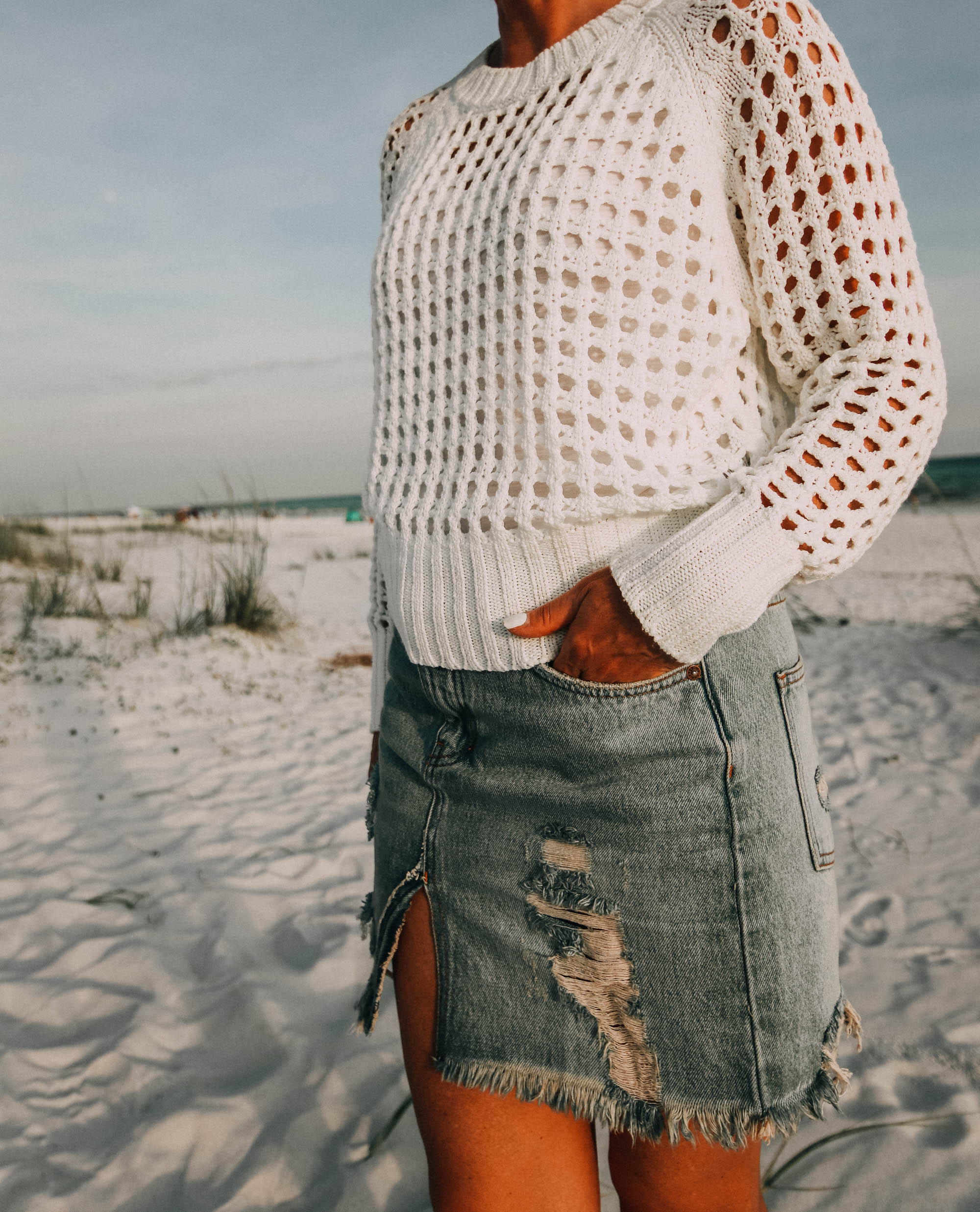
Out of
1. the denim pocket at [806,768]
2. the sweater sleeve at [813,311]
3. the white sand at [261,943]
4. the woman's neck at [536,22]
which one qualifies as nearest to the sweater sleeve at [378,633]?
the sweater sleeve at [813,311]

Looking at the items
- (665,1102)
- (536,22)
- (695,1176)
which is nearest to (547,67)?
(536,22)

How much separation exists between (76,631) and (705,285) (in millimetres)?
6390

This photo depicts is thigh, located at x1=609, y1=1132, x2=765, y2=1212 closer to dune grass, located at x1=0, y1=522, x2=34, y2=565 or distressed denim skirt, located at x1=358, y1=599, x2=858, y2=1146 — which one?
distressed denim skirt, located at x1=358, y1=599, x2=858, y2=1146

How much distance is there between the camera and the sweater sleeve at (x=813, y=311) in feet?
2.84

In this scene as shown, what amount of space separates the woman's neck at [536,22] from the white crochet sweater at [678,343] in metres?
0.08

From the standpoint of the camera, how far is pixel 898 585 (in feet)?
31.1

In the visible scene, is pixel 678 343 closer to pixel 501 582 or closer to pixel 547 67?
pixel 501 582

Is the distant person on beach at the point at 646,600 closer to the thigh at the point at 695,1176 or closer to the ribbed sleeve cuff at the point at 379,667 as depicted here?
the thigh at the point at 695,1176

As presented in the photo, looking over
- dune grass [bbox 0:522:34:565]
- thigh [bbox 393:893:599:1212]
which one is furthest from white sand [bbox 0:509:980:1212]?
dune grass [bbox 0:522:34:565]

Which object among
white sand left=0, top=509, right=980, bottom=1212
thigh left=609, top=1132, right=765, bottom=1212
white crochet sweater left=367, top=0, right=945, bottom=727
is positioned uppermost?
white crochet sweater left=367, top=0, right=945, bottom=727

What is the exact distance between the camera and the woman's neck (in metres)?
1.13

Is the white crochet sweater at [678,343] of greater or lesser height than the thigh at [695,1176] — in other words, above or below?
above

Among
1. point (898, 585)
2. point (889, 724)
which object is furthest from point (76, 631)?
point (898, 585)

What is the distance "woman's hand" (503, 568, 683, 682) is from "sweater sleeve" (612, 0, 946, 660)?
2cm
